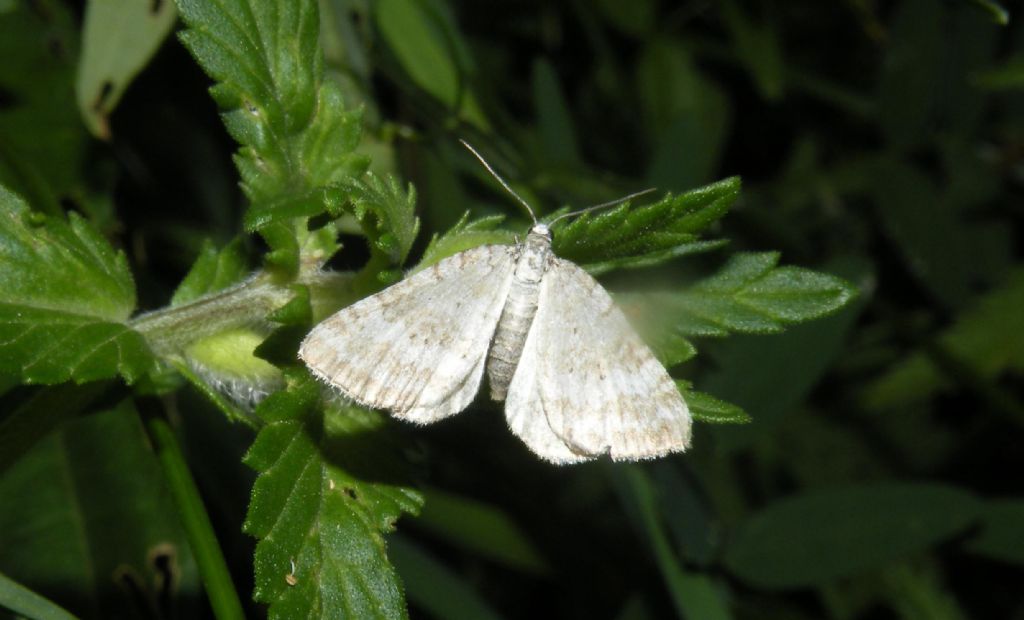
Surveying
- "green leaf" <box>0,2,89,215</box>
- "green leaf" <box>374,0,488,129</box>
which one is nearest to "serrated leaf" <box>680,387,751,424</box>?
"green leaf" <box>374,0,488,129</box>

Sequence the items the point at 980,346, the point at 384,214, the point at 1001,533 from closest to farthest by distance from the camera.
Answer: the point at 384,214
the point at 1001,533
the point at 980,346

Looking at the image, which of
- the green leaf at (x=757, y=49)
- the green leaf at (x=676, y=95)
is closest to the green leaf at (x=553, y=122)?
the green leaf at (x=676, y=95)

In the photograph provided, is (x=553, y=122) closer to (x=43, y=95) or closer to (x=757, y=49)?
(x=757, y=49)

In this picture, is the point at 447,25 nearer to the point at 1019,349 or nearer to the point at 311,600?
the point at 311,600

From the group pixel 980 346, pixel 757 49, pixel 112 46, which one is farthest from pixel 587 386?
pixel 980 346

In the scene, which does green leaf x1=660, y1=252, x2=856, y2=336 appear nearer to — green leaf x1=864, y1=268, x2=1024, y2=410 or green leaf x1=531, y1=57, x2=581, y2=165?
green leaf x1=531, y1=57, x2=581, y2=165

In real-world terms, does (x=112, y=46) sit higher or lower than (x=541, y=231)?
higher

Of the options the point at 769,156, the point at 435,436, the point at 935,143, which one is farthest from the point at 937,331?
the point at 435,436
